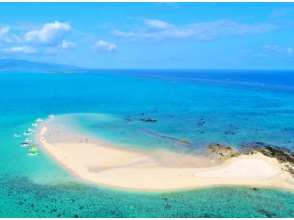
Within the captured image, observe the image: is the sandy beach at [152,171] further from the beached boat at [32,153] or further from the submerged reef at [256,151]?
the beached boat at [32,153]

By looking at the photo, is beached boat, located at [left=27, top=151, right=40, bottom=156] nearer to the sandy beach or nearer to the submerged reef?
the sandy beach

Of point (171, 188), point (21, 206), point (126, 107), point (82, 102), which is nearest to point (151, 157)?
point (171, 188)

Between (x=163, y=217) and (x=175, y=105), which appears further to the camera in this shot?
(x=175, y=105)

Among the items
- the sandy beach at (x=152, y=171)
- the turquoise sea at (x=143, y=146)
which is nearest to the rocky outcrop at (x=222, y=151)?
the sandy beach at (x=152, y=171)

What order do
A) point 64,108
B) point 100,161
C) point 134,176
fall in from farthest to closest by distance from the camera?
point 64,108 < point 100,161 < point 134,176

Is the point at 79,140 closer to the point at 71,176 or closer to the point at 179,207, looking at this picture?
the point at 71,176

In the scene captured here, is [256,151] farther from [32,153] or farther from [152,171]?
[32,153]
